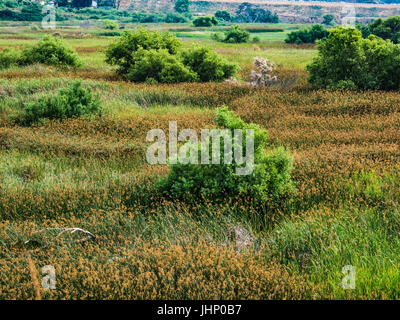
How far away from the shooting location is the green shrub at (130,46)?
1625 centimetres

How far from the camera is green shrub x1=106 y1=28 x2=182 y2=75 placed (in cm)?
1625

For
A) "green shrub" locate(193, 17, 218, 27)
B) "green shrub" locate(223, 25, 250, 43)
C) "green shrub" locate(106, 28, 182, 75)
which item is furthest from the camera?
"green shrub" locate(193, 17, 218, 27)

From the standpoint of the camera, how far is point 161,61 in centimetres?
1470

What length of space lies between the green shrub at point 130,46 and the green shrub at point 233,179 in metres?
11.6

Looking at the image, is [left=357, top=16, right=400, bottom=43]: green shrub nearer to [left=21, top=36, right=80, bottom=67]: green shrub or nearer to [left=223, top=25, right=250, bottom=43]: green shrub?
[left=223, top=25, right=250, bottom=43]: green shrub

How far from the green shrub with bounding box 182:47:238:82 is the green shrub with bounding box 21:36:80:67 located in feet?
19.4

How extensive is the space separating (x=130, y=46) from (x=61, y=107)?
7.14m

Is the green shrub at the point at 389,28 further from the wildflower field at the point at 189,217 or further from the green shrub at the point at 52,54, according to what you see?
the green shrub at the point at 52,54

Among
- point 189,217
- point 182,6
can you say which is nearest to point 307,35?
point 189,217

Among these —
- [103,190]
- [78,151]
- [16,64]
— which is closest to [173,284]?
[103,190]

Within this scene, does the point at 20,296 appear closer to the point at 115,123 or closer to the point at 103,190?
the point at 103,190

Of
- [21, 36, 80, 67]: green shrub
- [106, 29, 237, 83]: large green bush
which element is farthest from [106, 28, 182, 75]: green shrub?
[21, 36, 80, 67]: green shrub

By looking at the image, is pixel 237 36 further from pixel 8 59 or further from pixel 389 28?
pixel 8 59
